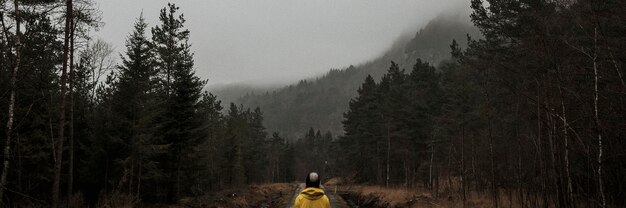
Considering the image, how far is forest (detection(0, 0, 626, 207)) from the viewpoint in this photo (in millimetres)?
11086

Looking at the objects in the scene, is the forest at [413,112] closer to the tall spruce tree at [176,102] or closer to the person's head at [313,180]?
the tall spruce tree at [176,102]

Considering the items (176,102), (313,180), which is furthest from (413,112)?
(313,180)

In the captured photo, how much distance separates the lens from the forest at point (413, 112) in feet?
36.4

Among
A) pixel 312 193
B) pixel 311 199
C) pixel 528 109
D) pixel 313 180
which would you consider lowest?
pixel 311 199

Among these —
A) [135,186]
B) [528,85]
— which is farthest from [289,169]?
[528,85]

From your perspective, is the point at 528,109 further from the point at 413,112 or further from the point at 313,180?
the point at 413,112

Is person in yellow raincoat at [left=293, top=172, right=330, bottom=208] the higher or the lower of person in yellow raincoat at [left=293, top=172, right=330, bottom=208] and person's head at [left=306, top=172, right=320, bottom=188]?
the lower

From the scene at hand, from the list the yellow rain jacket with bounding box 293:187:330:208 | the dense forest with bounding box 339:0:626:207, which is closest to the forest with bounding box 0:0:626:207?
the dense forest with bounding box 339:0:626:207

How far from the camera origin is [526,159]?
54.1 ft

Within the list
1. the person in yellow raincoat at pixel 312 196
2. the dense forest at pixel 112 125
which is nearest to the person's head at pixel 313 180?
the person in yellow raincoat at pixel 312 196

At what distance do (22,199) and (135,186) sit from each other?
927 centimetres

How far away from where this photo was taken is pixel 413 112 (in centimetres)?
3856

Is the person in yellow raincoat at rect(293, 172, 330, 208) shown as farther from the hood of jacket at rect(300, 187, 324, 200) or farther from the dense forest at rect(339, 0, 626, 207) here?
the dense forest at rect(339, 0, 626, 207)

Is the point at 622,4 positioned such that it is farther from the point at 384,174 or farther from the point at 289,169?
the point at 289,169
